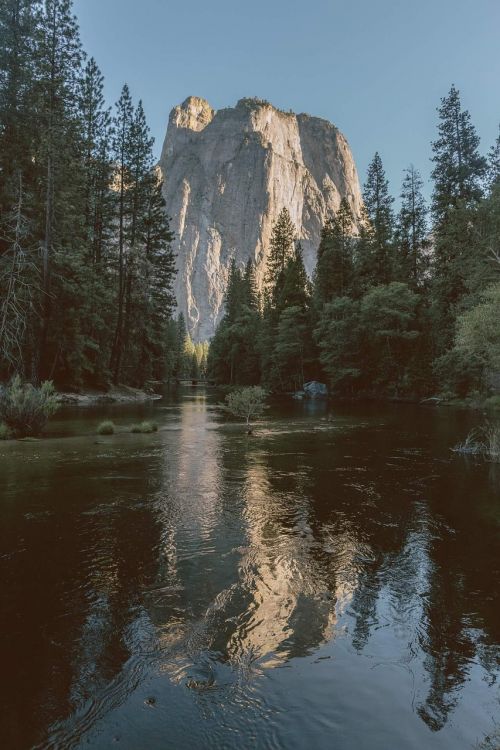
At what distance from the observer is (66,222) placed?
92.3 ft

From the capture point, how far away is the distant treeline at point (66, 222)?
24531mm

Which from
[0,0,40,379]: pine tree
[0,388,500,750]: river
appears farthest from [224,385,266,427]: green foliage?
[0,388,500,750]: river

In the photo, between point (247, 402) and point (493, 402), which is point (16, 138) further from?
point (493, 402)

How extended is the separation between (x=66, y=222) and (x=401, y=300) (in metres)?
29.4

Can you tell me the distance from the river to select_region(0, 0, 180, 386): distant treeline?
14989mm

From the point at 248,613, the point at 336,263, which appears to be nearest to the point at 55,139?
the point at 248,613

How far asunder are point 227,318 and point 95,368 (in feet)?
147

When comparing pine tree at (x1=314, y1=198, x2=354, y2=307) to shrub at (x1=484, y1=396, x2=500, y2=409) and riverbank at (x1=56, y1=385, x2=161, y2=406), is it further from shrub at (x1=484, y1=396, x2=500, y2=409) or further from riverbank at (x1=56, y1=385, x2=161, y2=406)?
shrub at (x1=484, y1=396, x2=500, y2=409)

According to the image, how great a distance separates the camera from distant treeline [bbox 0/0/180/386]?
80.5 ft

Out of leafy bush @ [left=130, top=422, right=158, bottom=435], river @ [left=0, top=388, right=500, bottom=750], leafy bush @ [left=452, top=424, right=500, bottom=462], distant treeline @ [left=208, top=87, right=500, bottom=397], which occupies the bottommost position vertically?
river @ [left=0, top=388, right=500, bottom=750]

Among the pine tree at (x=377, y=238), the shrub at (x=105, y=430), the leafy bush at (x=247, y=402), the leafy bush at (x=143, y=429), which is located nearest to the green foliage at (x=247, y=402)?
the leafy bush at (x=247, y=402)

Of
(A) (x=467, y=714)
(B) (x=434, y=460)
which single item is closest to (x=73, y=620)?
(A) (x=467, y=714)

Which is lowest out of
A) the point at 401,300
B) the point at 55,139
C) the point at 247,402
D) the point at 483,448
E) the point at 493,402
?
the point at 483,448

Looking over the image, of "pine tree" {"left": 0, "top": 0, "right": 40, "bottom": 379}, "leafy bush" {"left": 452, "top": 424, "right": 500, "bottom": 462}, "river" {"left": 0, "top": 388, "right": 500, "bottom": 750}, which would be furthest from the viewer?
"pine tree" {"left": 0, "top": 0, "right": 40, "bottom": 379}
